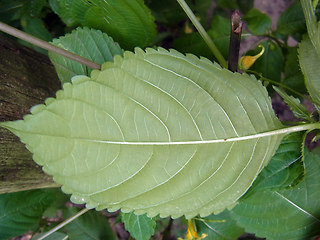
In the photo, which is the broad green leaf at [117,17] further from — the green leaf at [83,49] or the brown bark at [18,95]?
the brown bark at [18,95]

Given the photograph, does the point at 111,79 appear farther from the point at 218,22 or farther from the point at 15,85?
the point at 218,22

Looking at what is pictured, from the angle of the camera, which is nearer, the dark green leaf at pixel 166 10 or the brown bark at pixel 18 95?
the brown bark at pixel 18 95

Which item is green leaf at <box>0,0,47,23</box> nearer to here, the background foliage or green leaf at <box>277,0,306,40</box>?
the background foliage

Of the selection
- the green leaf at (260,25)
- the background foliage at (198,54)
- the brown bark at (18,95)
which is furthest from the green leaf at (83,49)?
the green leaf at (260,25)

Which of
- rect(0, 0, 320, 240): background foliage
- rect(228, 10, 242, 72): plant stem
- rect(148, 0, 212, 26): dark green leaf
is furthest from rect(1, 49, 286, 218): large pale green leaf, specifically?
rect(148, 0, 212, 26): dark green leaf

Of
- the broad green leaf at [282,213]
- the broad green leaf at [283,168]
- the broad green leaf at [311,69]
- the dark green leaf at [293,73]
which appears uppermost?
Answer: the broad green leaf at [311,69]
